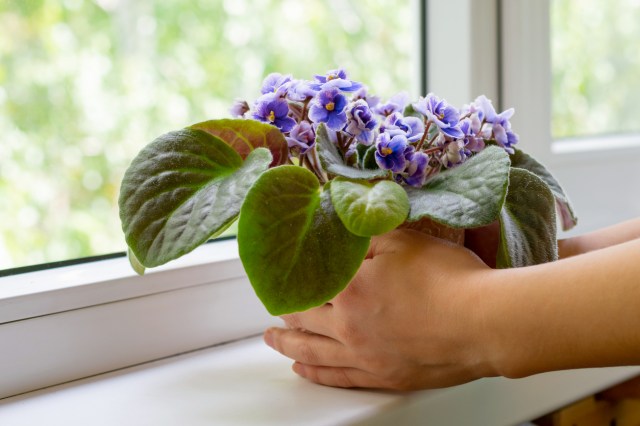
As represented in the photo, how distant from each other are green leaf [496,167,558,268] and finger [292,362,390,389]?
0.18 meters

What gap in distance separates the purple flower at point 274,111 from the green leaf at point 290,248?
96 millimetres

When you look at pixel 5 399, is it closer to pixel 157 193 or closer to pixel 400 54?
pixel 157 193

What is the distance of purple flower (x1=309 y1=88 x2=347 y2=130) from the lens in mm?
639

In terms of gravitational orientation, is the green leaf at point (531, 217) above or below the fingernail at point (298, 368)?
above

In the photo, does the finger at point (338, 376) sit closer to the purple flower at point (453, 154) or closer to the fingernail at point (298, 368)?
the fingernail at point (298, 368)

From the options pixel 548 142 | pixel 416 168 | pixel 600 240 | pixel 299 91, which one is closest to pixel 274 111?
pixel 299 91

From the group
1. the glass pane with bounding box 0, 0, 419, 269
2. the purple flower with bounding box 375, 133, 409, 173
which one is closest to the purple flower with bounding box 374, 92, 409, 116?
the purple flower with bounding box 375, 133, 409, 173

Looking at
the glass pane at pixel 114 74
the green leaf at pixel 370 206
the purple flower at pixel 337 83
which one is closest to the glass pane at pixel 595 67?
the glass pane at pixel 114 74

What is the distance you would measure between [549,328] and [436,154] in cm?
20

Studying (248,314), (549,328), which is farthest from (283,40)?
(549,328)

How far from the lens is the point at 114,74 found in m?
1.09

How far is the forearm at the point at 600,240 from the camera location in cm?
86

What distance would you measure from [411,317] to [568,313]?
0.13 m

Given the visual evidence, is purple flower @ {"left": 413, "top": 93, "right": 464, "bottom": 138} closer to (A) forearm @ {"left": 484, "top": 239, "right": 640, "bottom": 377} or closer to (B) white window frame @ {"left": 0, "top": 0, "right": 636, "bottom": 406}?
(A) forearm @ {"left": 484, "top": 239, "right": 640, "bottom": 377}
